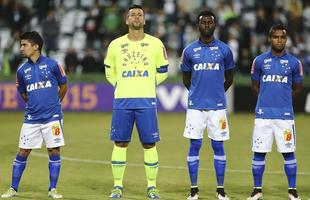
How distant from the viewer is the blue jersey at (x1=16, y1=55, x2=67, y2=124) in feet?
34.4

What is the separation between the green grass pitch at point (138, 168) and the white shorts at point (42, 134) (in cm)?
66

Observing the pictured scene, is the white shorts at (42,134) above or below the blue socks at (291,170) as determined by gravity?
above

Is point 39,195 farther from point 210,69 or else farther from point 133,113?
point 210,69

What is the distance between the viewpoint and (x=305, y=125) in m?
20.5

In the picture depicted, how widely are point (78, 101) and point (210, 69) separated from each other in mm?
13163

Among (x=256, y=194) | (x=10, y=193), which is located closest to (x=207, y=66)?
(x=256, y=194)

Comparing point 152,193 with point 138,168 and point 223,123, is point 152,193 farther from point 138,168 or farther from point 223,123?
point 138,168

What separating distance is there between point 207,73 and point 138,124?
3.61 feet

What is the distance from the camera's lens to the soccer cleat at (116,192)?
10.4 metres

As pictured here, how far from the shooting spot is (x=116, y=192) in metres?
10.5

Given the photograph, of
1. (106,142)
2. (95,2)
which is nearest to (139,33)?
(106,142)

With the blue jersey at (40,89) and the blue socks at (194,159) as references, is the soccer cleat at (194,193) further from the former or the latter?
the blue jersey at (40,89)

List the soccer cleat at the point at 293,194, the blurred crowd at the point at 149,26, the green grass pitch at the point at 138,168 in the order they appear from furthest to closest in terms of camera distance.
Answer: the blurred crowd at the point at 149,26, the green grass pitch at the point at 138,168, the soccer cleat at the point at 293,194

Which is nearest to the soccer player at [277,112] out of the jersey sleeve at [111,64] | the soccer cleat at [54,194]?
the jersey sleeve at [111,64]
